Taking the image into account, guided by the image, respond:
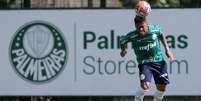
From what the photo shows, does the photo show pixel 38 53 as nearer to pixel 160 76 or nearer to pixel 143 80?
pixel 160 76

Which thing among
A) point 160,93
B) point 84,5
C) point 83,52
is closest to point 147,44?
point 160,93

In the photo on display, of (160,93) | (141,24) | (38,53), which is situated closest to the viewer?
(141,24)

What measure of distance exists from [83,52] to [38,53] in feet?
2.49

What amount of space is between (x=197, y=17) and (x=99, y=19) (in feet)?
5.30

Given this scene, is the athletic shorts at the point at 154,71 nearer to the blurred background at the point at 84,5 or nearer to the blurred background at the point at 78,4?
the blurred background at the point at 84,5

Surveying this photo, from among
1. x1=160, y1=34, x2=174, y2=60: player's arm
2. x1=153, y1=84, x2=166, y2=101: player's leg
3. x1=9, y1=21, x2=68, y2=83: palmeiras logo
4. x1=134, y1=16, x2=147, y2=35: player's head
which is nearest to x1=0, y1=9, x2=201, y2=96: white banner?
x1=9, y1=21, x2=68, y2=83: palmeiras logo

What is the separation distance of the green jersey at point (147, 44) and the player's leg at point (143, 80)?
3.7 inches

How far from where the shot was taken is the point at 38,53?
14.0m

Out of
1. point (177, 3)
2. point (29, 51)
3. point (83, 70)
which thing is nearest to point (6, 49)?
point (29, 51)

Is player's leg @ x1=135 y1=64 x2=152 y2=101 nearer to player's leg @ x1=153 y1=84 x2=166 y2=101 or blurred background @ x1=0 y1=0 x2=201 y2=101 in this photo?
player's leg @ x1=153 y1=84 x2=166 y2=101

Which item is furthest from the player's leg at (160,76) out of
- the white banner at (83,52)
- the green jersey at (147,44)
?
the white banner at (83,52)

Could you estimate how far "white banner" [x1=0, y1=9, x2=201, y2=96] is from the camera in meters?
13.8

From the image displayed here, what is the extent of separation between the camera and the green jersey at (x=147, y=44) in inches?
434

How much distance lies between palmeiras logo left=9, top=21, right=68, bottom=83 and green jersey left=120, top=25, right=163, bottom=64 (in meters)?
3.05
